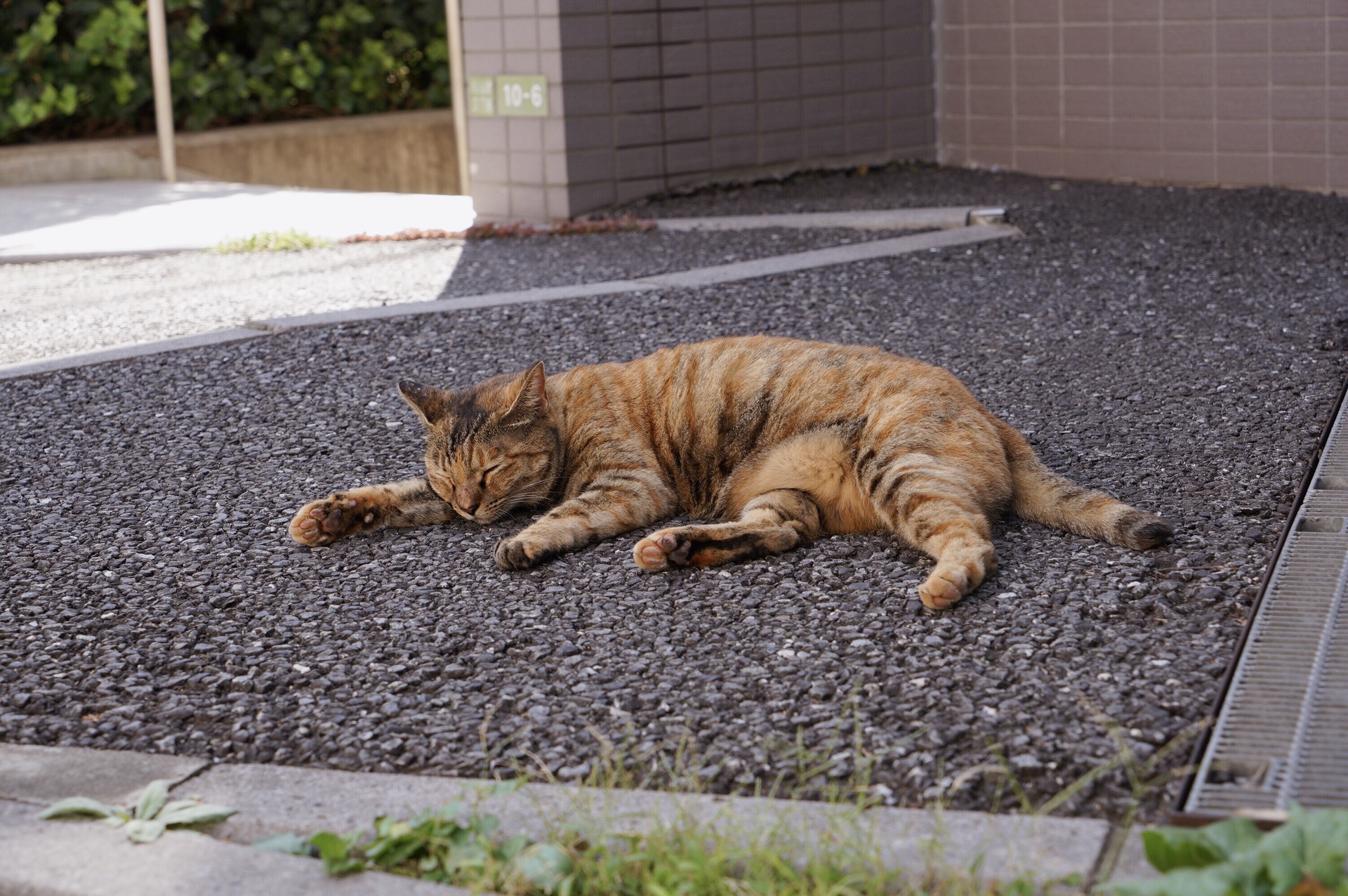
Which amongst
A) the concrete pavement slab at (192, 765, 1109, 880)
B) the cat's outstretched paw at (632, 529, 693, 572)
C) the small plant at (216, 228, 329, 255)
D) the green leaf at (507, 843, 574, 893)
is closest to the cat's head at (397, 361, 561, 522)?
the cat's outstretched paw at (632, 529, 693, 572)

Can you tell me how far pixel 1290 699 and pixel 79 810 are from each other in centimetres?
188

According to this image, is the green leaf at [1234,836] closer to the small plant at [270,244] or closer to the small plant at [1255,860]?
the small plant at [1255,860]

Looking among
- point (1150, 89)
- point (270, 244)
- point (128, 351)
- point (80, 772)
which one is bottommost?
point (80, 772)

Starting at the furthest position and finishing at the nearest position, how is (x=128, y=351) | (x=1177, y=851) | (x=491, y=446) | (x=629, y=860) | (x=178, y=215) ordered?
(x=178, y=215), (x=128, y=351), (x=491, y=446), (x=629, y=860), (x=1177, y=851)

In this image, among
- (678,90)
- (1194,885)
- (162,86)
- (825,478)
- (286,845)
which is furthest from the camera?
(162,86)

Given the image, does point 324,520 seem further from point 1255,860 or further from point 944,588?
point 1255,860

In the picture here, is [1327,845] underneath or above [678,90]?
underneath

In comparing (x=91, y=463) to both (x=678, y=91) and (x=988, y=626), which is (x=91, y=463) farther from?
(x=678, y=91)

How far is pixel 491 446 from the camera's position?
3461 mm

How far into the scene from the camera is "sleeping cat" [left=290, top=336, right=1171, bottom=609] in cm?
311

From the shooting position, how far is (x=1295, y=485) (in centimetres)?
342

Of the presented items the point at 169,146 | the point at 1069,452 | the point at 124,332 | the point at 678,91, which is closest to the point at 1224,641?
the point at 1069,452

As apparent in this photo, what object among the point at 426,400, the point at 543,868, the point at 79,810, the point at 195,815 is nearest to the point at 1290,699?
the point at 543,868

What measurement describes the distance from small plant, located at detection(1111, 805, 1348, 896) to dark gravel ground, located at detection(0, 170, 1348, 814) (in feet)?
0.83
